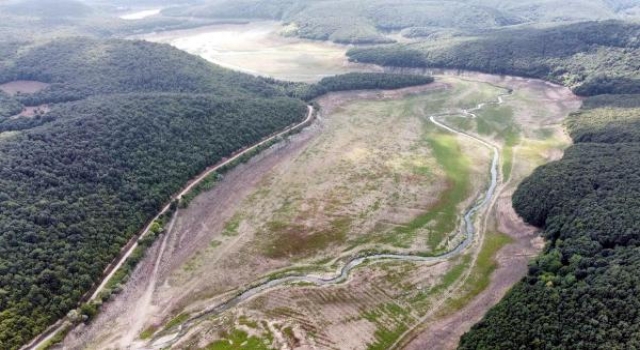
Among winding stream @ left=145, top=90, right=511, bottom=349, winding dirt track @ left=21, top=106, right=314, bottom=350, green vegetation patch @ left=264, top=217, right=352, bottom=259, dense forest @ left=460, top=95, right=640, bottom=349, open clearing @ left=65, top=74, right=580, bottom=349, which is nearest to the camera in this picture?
dense forest @ left=460, top=95, right=640, bottom=349

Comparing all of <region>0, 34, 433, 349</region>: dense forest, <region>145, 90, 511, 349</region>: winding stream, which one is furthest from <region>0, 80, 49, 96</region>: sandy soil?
<region>145, 90, 511, 349</region>: winding stream

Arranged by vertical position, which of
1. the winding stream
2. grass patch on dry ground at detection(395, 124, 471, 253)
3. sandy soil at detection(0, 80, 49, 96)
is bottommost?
the winding stream

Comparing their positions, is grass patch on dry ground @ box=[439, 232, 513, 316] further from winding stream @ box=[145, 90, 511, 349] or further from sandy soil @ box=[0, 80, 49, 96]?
sandy soil @ box=[0, 80, 49, 96]

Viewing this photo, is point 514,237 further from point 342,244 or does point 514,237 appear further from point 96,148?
point 96,148

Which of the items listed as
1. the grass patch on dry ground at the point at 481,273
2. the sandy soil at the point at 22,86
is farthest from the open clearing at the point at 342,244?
the sandy soil at the point at 22,86

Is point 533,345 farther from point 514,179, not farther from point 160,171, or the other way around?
point 160,171

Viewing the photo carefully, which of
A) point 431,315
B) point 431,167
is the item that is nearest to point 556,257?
point 431,315

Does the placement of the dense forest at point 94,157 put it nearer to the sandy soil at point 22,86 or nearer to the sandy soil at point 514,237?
the sandy soil at point 22,86
